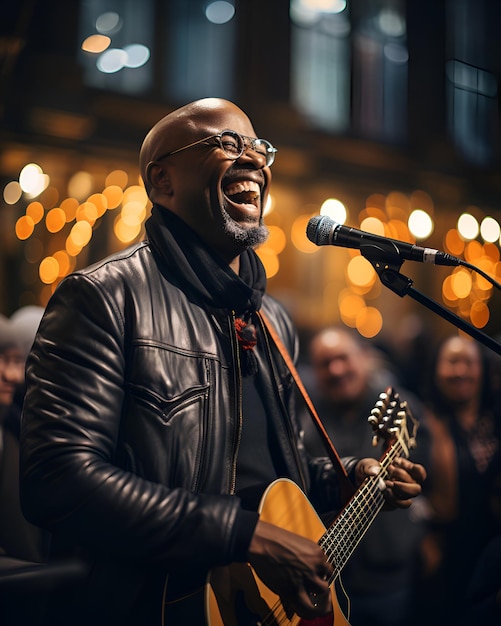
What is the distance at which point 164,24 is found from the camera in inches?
150

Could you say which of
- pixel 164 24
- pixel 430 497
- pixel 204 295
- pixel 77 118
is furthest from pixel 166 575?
pixel 164 24

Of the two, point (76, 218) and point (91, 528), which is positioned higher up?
point (76, 218)

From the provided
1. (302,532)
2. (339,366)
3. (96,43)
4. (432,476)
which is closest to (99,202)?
(96,43)

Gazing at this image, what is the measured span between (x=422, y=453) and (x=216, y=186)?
2124mm

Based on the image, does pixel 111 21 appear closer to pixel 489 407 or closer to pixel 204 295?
pixel 204 295

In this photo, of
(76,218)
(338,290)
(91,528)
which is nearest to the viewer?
(91,528)

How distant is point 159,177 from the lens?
2.00 meters

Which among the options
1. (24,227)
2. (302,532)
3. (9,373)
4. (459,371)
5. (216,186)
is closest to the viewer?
(302,532)

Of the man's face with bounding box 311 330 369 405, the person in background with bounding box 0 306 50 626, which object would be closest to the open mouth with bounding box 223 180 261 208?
the person in background with bounding box 0 306 50 626

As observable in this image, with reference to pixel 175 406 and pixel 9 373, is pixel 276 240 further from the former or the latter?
pixel 175 406

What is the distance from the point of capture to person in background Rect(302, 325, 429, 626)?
330cm

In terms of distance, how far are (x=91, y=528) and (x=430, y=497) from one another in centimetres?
251

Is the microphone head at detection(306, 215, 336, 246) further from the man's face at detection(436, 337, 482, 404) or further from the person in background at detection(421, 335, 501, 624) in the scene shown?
the man's face at detection(436, 337, 482, 404)

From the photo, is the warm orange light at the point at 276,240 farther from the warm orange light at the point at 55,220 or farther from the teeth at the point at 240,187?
the teeth at the point at 240,187
